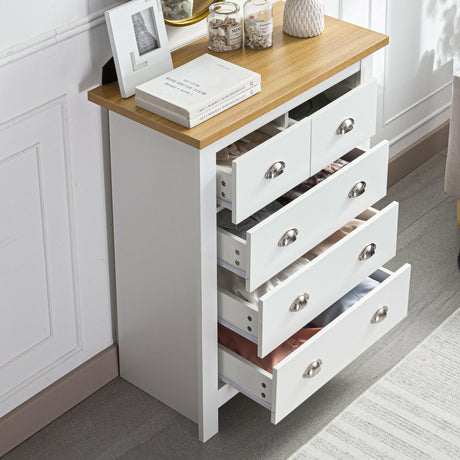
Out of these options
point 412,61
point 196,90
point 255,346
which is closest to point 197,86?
→ point 196,90

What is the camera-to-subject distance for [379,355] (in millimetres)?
2631

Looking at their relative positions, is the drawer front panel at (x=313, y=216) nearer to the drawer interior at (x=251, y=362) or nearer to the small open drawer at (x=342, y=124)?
the small open drawer at (x=342, y=124)

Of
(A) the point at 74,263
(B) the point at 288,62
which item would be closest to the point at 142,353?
(A) the point at 74,263

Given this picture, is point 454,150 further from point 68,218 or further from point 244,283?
point 68,218

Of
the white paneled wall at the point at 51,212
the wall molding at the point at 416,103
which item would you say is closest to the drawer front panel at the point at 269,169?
the white paneled wall at the point at 51,212

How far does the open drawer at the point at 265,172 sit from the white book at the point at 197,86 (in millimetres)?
135

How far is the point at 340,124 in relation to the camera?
2.22m

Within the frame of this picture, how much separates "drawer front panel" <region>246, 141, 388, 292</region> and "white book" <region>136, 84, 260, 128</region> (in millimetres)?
266

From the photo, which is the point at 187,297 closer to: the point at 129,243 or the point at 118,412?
the point at 129,243

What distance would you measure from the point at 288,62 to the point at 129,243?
1.95 feet

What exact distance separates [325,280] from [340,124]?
38 centimetres

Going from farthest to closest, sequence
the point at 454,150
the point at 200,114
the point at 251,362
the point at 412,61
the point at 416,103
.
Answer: the point at 416,103 < the point at 412,61 < the point at 454,150 < the point at 251,362 < the point at 200,114

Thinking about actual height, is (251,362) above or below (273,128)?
below

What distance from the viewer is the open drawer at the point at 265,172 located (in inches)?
77.7
